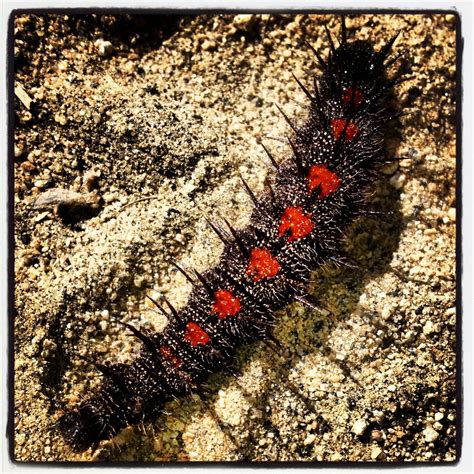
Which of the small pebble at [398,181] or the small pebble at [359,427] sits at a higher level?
the small pebble at [398,181]

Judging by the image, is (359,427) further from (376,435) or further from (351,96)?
(351,96)

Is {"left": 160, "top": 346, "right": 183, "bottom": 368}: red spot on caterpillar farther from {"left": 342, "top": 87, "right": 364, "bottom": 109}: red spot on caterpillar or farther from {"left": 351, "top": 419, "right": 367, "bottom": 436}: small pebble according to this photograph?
{"left": 342, "top": 87, "right": 364, "bottom": 109}: red spot on caterpillar

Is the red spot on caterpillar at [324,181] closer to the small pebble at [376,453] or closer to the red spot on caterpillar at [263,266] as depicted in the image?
the red spot on caterpillar at [263,266]

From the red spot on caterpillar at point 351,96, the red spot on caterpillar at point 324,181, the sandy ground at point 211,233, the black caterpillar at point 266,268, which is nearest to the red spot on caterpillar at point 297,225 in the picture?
the black caterpillar at point 266,268

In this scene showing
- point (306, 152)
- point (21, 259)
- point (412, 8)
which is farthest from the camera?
point (21, 259)

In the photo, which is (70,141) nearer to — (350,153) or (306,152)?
(306,152)

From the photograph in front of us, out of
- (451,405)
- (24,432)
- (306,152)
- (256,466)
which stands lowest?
(24,432)

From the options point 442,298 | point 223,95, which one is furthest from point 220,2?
point 442,298

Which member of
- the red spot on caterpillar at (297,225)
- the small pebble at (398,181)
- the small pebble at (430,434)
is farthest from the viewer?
the small pebble at (398,181)
